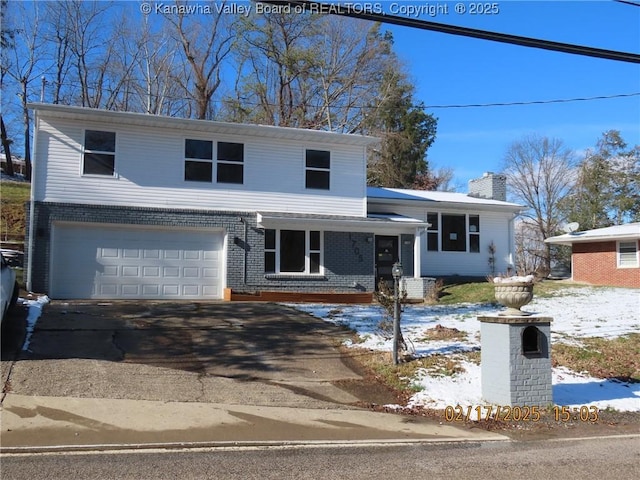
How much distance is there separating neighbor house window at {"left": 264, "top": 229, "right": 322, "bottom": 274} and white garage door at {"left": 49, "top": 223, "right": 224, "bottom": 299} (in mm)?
1569

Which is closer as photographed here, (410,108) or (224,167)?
(224,167)

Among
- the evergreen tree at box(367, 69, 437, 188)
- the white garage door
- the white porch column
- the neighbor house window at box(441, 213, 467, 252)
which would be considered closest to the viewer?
the white garage door

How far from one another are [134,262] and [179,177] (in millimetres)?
2937

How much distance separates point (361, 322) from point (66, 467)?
845 cm

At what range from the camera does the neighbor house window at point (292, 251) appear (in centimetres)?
1848

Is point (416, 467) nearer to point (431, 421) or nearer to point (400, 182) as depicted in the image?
point (431, 421)

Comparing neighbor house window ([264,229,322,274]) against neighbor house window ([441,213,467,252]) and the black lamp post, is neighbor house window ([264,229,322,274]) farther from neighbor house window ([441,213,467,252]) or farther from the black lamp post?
the black lamp post

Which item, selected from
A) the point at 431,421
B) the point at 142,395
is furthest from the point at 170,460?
the point at 431,421

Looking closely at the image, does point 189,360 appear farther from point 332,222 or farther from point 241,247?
point 332,222

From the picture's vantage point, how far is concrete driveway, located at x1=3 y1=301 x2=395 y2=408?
803 centimetres

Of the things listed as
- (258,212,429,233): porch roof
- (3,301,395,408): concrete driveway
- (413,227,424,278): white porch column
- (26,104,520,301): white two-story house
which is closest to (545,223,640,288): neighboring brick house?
(413,227,424,278): white porch column

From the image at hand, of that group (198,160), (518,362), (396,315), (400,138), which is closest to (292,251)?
(198,160)

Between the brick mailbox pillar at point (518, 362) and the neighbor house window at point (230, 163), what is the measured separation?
1166 cm

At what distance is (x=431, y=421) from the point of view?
7609 millimetres
